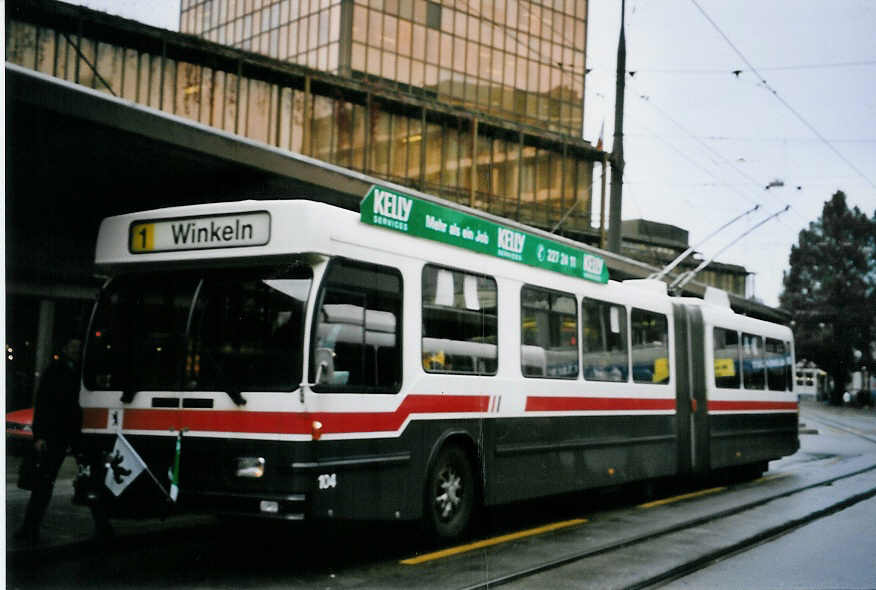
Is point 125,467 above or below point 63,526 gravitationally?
Answer: above

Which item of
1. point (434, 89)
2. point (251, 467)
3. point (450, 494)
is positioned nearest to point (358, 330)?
point (251, 467)

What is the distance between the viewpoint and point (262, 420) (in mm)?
7191

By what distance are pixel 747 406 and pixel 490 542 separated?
854 cm

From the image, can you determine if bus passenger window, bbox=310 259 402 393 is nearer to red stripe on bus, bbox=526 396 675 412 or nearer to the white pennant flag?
the white pennant flag

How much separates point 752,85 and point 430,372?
45.9ft

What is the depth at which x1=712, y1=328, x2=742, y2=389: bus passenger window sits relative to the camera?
15.3m

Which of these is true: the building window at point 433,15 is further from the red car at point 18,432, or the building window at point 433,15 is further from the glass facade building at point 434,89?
the red car at point 18,432

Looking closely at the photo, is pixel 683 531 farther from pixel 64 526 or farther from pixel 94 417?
pixel 64 526

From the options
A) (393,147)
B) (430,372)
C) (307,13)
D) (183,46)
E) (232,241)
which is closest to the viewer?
(232,241)

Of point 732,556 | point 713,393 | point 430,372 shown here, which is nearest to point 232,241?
point 430,372

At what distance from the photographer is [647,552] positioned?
866cm

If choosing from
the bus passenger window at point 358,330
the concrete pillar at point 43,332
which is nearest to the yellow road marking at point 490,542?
the bus passenger window at point 358,330

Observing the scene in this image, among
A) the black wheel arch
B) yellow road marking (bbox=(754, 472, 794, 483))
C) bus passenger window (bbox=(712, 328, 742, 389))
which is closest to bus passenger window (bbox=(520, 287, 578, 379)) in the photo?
the black wheel arch

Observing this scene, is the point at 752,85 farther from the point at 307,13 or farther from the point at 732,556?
the point at 307,13
